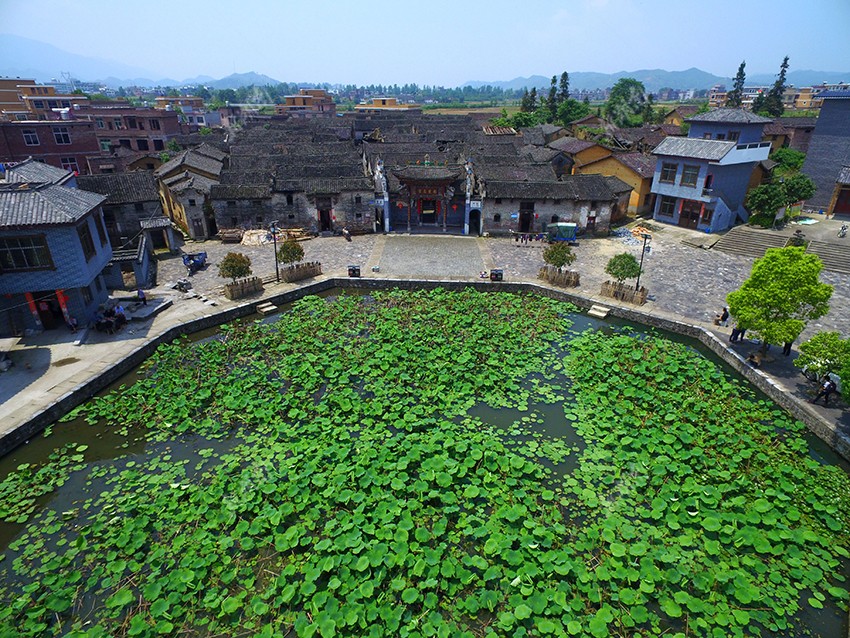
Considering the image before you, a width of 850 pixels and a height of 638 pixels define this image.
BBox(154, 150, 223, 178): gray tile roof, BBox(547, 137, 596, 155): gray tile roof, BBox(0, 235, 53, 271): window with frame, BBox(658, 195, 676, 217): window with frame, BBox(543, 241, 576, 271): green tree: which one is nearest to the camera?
BBox(0, 235, 53, 271): window with frame

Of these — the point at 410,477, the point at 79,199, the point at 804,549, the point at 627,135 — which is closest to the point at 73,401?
the point at 79,199

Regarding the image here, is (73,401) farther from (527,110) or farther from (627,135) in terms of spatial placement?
(527,110)

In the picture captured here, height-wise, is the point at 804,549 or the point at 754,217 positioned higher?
the point at 754,217

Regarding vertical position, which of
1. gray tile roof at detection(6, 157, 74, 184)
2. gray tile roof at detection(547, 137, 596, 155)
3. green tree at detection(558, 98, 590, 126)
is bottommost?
gray tile roof at detection(547, 137, 596, 155)

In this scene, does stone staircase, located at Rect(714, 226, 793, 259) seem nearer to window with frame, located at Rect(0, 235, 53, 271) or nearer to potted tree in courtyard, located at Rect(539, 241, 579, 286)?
potted tree in courtyard, located at Rect(539, 241, 579, 286)

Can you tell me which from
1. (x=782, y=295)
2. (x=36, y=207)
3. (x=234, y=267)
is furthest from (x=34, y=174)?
(x=782, y=295)

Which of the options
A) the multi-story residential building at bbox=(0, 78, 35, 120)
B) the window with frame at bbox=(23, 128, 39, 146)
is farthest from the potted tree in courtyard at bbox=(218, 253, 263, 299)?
the multi-story residential building at bbox=(0, 78, 35, 120)

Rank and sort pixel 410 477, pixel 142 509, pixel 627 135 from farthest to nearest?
pixel 627 135 → pixel 410 477 → pixel 142 509
